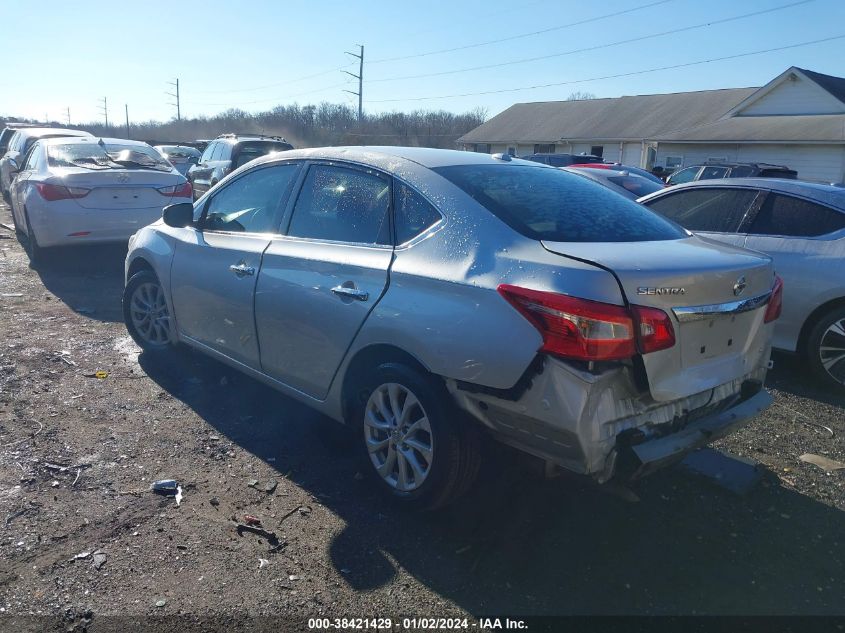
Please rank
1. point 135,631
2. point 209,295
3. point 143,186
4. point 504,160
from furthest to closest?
point 143,186 → point 209,295 → point 504,160 → point 135,631

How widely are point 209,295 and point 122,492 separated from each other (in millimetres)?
1502

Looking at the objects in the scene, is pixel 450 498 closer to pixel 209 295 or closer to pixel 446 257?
pixel 446 257

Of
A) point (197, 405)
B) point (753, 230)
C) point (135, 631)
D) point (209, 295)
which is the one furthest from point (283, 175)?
point (753, 230)

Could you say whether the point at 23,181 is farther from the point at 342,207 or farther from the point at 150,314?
the point at 342,207

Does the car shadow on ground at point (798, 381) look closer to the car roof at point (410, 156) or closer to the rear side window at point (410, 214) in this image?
the car roof at point (410, 156)

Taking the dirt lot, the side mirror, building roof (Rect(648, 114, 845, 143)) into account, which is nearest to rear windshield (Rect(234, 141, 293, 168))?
the side mirror

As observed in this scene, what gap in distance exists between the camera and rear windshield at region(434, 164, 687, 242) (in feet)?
10.3

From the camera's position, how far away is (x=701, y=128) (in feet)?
102

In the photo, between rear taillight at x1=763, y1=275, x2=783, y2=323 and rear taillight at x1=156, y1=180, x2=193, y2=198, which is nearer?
rear taillight at x1=763, y1=275, x2=783, y2=323

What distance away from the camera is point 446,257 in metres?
3.10

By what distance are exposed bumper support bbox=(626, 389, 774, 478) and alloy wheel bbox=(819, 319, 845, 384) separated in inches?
81.4

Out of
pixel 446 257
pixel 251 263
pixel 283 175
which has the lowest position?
pixel 251 263

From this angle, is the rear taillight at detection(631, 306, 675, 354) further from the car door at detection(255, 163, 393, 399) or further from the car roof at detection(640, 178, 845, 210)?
the car roof at detection(640, 178, 845, 210)

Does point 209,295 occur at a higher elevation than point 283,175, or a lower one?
lower
